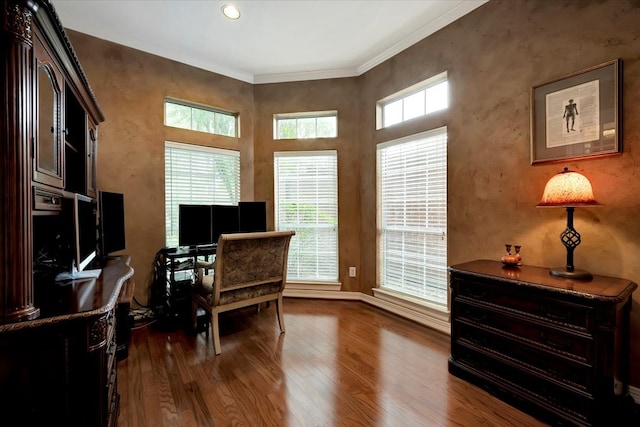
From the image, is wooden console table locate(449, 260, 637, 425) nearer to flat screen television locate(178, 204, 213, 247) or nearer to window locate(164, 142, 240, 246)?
flat screen television locate(178, 204, 213, 247)

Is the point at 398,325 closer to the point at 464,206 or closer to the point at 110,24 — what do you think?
the point at 464,206

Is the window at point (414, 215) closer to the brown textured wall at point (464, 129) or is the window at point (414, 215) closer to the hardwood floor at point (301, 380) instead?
the brown textured wall at point (464, 129)

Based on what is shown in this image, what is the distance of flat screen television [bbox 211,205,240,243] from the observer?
3.38 m

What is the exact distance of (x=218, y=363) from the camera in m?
2.25

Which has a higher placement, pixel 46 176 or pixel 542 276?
pixel 46 176

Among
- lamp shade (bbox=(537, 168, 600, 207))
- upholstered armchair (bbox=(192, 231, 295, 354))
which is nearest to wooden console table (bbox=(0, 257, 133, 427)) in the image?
upholstered armchair (bbox=(192, 231, 295, 354))

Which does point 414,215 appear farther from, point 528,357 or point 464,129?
point 528,357

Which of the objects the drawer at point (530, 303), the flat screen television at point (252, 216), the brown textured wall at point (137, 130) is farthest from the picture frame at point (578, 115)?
the brown textured wall at point (137, 130)

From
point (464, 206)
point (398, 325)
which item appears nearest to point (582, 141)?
point (464, 206)

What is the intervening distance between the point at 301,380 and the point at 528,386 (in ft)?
4.73

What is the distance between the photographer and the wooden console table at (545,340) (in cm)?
148

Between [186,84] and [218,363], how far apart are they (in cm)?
318

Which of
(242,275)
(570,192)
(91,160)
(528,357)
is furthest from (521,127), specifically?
(91,160)

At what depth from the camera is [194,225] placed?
324 cm
